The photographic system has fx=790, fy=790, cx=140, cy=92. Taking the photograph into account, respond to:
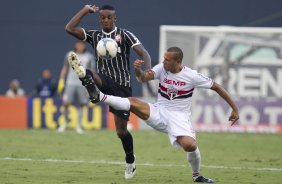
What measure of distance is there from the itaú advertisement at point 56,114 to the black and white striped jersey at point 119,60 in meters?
10.8

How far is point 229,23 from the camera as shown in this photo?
27.4m

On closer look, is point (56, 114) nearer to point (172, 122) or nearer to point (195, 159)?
point (172, 122)

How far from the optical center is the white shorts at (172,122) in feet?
36.9

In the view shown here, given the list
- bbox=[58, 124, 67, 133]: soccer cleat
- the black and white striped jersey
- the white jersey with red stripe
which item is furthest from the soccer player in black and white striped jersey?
bbox=[58, 124, 67, 133]: soccer cleat

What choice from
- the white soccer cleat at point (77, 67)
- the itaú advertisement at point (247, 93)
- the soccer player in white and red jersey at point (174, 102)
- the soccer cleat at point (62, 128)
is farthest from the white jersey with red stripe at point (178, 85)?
the itaú advertisement at point (247, 93)

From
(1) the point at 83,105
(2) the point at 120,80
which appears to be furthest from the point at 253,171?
(1) the point at 83,105

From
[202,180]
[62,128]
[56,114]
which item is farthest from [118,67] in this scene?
[56,114]

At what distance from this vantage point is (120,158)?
14.9 m

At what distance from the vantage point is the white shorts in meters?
11.2

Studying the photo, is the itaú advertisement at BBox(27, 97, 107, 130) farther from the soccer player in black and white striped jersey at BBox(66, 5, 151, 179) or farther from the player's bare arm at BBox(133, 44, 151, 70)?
the player's bare arm at BBox(133, 44, 151, 70)

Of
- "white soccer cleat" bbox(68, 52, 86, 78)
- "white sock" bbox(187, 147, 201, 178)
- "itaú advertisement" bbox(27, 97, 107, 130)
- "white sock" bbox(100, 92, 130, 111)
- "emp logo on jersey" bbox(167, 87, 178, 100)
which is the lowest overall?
"itaú advertisement" bbox(27, 97, 107, 130)

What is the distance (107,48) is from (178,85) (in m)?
1.15

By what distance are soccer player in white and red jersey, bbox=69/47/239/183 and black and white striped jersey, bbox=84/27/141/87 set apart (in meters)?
0.53

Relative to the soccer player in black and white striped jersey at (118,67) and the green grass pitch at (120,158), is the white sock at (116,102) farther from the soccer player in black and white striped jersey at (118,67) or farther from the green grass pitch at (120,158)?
the green grass pitch at (120,158)
